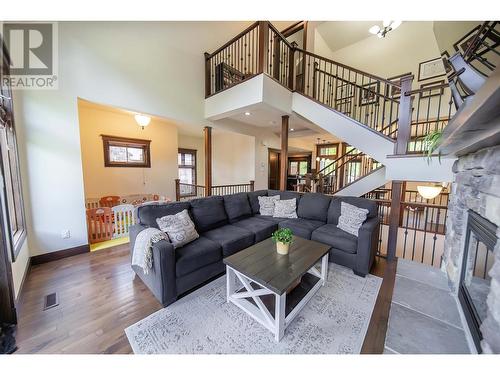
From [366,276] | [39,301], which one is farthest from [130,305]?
[366,276]

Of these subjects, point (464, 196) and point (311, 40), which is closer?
point (464, 196)

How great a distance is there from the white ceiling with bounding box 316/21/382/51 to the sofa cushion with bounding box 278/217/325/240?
591cm

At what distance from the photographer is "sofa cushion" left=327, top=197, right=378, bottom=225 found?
2754mm

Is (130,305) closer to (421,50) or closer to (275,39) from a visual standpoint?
(275,39)

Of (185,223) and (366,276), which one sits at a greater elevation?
(185,223)

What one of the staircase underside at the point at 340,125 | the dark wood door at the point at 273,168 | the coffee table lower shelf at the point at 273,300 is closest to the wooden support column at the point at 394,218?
the staircase underside at the point at 340,125

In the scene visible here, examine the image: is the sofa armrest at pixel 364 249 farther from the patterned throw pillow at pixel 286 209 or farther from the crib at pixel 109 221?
the crib at pixel 109 221

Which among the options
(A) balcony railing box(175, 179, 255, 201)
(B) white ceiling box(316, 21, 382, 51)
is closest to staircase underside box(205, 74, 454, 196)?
(A) balcony railing box(175, 179, 255, 201)

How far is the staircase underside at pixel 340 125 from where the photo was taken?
8.26ft

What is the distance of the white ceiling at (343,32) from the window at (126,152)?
6.15 m

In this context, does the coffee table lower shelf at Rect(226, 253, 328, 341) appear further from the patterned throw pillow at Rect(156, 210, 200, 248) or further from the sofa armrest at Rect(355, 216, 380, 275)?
the patterned throw pillow at Rect(156, 210, 200, 248)

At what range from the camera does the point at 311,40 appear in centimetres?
528
